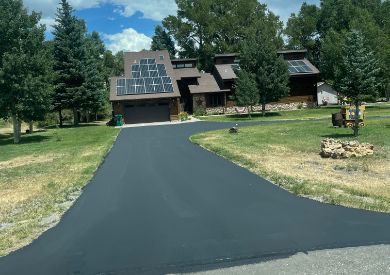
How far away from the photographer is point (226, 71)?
58625 mm

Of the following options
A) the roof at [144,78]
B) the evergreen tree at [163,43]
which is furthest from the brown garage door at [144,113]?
the evergreen tree at [163,43]

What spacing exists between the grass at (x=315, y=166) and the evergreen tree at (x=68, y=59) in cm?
2577

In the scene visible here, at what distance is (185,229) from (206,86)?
4930 centimetres

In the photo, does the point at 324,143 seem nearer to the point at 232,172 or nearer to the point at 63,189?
the point at 232,172

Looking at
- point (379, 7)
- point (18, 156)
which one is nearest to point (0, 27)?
point (18, 156)

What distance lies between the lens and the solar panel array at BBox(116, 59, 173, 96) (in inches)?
1950

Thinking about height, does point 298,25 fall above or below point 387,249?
above

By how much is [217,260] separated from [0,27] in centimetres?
3097

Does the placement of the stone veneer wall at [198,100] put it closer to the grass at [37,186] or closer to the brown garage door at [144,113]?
the brown garage door at [144,113]

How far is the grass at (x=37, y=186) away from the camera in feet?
32.7

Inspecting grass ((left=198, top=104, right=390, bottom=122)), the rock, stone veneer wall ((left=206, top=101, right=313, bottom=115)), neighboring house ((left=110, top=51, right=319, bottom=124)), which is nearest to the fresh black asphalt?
the rock

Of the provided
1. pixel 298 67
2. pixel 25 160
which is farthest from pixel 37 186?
pixel 298 67

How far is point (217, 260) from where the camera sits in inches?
295

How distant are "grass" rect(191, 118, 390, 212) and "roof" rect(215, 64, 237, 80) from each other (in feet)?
97.5
